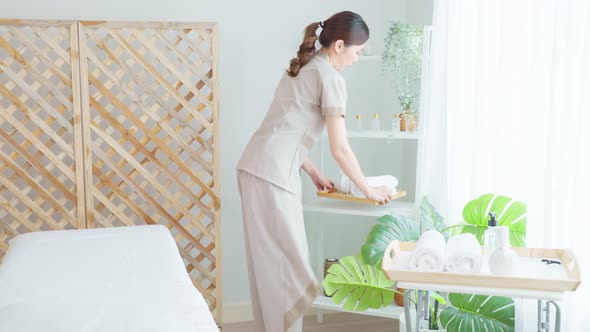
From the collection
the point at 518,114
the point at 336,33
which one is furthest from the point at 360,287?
the point at 336,33

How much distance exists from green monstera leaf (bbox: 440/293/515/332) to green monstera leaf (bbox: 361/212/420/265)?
30cm

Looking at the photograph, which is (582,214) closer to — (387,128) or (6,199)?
(387,128)

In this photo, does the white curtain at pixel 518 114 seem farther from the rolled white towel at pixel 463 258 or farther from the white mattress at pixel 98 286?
the white mattress at pixel 98 286

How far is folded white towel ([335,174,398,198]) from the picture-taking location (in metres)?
3.05

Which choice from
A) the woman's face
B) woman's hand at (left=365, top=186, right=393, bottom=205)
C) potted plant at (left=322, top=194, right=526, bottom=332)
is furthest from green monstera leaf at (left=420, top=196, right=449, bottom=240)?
the woman's face

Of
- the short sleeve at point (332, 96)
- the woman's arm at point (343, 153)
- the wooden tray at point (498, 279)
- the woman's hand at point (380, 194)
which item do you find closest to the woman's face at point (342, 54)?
the short sleeve at point (332, 96)

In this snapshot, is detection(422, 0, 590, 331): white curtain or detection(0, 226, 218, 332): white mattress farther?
detection(422, 0, 590, 331): white curtain

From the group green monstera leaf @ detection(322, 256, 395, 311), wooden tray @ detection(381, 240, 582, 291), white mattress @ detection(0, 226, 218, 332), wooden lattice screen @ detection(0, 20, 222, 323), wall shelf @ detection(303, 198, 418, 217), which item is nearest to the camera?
white mattress @ detection(0, 226, 218, 332)

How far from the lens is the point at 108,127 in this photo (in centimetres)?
326

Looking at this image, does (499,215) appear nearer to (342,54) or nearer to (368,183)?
(368,183)

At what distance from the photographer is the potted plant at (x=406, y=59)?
321 centimetres

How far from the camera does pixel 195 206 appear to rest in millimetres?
3584

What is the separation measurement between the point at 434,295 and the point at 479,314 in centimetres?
18

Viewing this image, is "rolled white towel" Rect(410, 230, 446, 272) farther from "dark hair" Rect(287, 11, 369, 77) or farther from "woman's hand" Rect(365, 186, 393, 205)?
"dark hair" Rect(287, 11, 369, 77)
